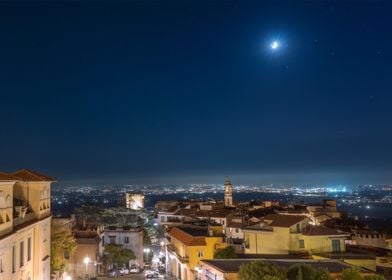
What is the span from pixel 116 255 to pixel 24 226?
2487cm

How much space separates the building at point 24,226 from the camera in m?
15.4

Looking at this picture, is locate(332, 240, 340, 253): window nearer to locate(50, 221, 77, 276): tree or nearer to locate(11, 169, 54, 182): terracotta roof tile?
locate(50, 221, 77, 276): tree

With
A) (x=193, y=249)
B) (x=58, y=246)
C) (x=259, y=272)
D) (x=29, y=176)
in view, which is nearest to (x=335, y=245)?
(x=193, y=249)

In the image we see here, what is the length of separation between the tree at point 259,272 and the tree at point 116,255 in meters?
24.7

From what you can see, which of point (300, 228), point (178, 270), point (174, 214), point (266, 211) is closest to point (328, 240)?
point (300, 228)

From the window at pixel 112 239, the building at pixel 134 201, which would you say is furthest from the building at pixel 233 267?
the building at pixel 134 201

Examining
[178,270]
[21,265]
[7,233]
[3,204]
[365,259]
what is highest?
[3,204]

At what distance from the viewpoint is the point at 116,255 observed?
4144 cm

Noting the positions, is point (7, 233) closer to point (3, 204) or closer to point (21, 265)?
point (3, 204)

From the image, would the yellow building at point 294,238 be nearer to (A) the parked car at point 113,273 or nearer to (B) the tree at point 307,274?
(B) the tree at point 307,274

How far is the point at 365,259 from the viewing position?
27938mm

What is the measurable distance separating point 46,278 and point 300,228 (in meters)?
18.8

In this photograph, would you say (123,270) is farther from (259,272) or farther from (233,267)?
(259,272)

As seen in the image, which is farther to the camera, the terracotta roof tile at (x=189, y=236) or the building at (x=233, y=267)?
the terracotta roof tile at (x=189, y=236)
